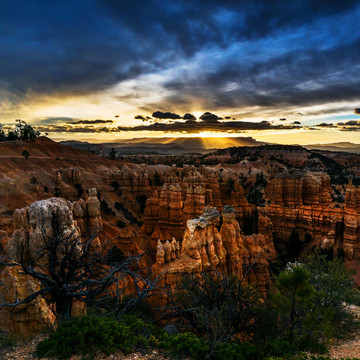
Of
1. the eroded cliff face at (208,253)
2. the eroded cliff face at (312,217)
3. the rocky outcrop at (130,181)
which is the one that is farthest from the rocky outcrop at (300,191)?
the rocky outcrop at (130,181)

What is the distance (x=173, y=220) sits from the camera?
96.9 ft

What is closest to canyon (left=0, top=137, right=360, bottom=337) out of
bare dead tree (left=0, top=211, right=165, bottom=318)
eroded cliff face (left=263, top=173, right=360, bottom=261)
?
eroded cliff face (left=263, top=173, right=360, bottom=261)

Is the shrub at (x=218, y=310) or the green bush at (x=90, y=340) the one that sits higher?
the green bush at (x=90, y=340)

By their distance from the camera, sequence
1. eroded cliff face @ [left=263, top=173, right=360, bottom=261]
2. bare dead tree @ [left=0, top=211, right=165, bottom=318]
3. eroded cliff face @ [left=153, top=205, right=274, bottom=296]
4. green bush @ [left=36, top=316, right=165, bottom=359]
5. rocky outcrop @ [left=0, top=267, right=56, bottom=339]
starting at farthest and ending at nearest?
eroded cliff face @ [left=263, top=173, right=360, bottom=261], eroded cliff face @ [left=153, top=205, right=274, bottom=296], rocky outcrop @ [left=0, top=267, right=56, bottom=339], bare dead tree @ [left=0, top=211, right=165, bottom=318], green bush @ [left=36, top=316, right=165, bottom=359]

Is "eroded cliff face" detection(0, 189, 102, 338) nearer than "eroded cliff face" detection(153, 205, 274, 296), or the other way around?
"eroded cliff face" detection(0, 189, 102, 338)

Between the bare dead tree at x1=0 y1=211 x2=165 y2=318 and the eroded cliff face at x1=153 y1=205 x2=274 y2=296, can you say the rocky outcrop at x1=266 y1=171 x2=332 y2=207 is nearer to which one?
the eroded cliff face at x1=153 y1=205 x2=274 y2=296

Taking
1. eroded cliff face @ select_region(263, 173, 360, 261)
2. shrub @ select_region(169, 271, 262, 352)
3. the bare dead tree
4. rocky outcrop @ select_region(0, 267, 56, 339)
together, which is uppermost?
the bare dead tree

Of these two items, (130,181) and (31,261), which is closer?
(31,261)

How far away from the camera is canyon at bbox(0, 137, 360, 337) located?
418 inches

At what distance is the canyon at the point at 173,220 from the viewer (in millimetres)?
10609

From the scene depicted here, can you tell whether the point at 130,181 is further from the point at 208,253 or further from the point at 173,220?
the point at 208,253

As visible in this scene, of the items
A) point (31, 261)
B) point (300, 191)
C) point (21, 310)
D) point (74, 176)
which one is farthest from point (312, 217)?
point (74, 176)

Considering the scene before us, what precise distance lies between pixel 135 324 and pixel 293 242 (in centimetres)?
3405

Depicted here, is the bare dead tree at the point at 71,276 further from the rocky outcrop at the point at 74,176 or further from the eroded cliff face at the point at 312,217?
the rocky outcrop at the point at 74,176
